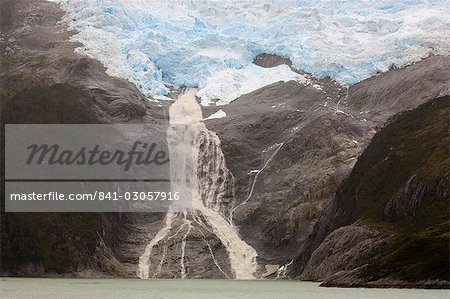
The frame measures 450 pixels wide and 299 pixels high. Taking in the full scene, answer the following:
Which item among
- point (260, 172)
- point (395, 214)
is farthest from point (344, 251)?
point (260, 172)

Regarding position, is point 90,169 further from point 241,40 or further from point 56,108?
point 241,40

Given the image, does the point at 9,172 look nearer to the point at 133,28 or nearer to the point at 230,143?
the point at 230,143

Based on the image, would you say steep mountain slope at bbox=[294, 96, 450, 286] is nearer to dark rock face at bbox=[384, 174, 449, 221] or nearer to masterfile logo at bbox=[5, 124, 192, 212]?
dark rock face at bbox=[384, 174, 449, 221]

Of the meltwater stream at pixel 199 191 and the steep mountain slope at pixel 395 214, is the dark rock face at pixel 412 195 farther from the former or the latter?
the meltwater stream at pixel 199 191

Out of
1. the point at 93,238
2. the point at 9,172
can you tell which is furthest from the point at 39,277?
the point at 9,172

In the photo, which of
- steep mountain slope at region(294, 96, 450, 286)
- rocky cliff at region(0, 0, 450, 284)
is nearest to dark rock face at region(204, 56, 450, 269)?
rocky cliff at region(0, 0, 450, 284)

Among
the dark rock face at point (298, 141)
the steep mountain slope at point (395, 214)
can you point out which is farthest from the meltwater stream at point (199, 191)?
the steep mountain slope at point (395, 214)
